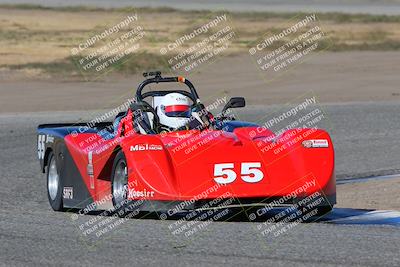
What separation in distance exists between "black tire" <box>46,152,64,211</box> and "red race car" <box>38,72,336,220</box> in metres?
0.03

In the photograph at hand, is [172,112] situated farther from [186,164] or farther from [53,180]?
[53,180]

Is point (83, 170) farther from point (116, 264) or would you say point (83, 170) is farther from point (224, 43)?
point (224, 43)

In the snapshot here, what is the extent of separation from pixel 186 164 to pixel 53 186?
288 centimetres

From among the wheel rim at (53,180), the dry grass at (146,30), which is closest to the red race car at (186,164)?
the wheel rim at (53,180)

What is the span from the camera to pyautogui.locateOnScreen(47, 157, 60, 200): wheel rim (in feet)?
47.2

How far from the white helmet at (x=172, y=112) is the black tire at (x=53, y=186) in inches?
57.6

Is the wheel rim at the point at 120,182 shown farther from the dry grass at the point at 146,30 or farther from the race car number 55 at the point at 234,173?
the dry grass at the point at 146,30

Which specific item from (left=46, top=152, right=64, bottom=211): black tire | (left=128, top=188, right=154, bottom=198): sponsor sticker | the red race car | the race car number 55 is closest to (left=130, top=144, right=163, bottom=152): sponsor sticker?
the red race car

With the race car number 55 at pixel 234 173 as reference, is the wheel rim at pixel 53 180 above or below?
below

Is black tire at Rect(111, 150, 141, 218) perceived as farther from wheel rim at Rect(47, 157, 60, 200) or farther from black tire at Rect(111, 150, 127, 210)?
wheel rim at Rect(47, 157, 60, 200)

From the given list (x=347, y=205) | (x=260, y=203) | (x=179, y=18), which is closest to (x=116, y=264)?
(x=260, y=203)

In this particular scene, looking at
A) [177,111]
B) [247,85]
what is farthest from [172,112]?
[247,85]

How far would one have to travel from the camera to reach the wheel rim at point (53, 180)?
47.2ft

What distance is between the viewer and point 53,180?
14.6 m
